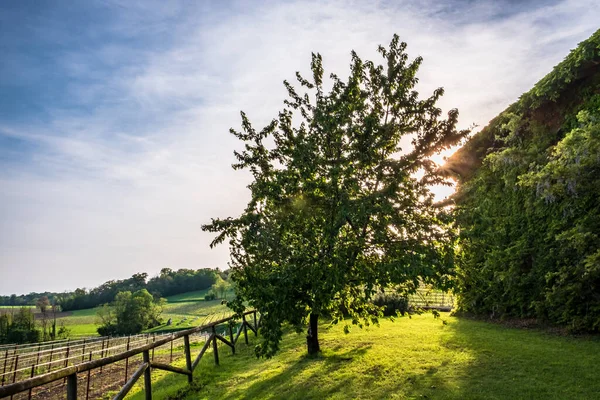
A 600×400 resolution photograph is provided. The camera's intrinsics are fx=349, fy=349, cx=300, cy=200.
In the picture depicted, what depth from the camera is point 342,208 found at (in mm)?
8156

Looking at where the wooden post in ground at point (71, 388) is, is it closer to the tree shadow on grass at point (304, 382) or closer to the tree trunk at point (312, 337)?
the tree shadow on grass at point (304, 382)

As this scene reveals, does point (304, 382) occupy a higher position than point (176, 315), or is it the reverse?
point (304, 382)

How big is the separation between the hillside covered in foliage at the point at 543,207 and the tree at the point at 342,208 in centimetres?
143

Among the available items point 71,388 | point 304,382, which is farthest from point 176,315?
point 71,388

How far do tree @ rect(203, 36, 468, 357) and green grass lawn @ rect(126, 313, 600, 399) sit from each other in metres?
1.29

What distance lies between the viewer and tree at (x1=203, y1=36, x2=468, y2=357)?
8.40m

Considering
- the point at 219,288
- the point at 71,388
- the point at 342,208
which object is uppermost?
the point at 342,208

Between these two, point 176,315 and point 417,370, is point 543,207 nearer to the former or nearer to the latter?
point 417,370

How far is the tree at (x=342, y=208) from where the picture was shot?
8.40m

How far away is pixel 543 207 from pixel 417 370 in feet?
36.9

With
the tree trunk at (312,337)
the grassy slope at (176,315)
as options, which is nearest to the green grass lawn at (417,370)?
the tree trunk at (312,337)

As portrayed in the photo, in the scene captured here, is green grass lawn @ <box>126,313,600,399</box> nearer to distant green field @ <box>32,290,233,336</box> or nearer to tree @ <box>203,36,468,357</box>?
tree @ <box>203,36,468,357</box>

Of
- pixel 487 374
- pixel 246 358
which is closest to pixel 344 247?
pixel 487 374

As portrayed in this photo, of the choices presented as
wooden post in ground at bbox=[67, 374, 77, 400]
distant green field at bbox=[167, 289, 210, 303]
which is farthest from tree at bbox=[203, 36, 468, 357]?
distant green field at bbox=[167, 289, 210, 303]
